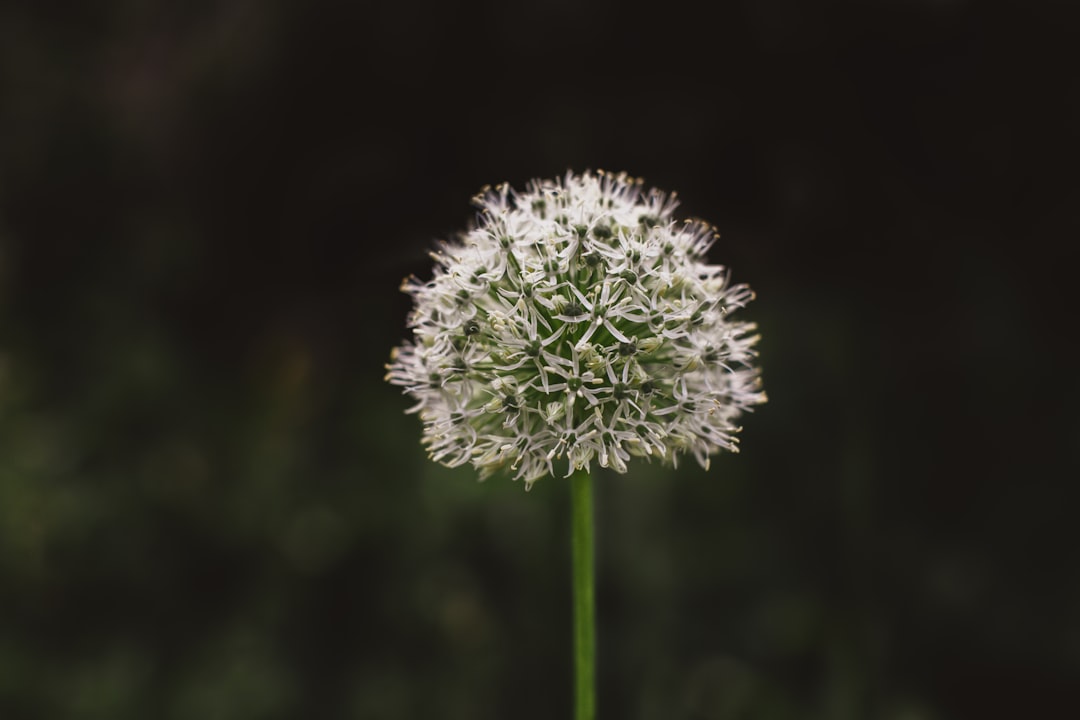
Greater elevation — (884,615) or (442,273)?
(442,273)

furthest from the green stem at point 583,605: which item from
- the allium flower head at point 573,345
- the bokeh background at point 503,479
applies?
the bokeh background at point 503,479

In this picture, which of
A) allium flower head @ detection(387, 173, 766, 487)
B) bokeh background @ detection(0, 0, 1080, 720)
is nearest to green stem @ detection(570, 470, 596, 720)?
allium flower head @ detection(387, 173, 766, 487)

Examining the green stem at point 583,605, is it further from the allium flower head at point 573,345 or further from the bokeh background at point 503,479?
the bokeh background at point 503,479

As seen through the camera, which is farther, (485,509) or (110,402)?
(110,402)

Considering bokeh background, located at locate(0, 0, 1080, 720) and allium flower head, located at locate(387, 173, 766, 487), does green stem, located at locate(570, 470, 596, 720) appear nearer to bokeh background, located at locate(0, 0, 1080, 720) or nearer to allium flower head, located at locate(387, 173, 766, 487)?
allium flower head, located at locate(387, 173, 766, 487)

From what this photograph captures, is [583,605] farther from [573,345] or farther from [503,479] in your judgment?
[503,479]

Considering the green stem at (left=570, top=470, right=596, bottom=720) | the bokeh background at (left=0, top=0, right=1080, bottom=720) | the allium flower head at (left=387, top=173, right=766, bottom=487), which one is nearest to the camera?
the green stem at (left=570, top=470, right=596, bottom=720)

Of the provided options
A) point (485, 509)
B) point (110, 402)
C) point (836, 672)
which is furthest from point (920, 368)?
point (110, 402)

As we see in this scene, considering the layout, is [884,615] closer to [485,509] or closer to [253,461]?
[485,509]
